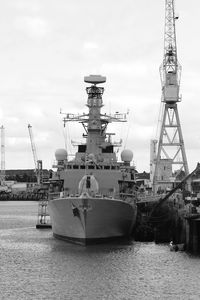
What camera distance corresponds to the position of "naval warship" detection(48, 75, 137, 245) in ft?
148

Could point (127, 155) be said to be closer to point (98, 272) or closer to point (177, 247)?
point (177, 247)

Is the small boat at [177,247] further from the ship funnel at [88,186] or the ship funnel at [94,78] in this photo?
the ship funnel at [94,78]

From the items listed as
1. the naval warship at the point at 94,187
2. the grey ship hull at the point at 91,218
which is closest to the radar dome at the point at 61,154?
the naval warship at the point at 94,187

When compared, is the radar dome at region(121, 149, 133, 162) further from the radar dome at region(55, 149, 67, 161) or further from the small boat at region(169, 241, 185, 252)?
the small boat at region(169, 241, 185, 252)

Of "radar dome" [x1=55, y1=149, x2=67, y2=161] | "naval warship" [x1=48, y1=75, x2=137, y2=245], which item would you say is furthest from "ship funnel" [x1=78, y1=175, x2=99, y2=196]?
"radar dome" [x1=55, y1=149, x2=67, y2=161]

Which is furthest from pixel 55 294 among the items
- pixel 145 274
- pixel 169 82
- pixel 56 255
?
pixel 169 82

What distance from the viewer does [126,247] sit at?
46219mm

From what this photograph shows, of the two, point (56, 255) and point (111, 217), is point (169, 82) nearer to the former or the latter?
point (111, 217)

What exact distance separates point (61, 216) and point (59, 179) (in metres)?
4.73

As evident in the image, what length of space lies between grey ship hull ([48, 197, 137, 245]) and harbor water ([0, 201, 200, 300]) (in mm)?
896

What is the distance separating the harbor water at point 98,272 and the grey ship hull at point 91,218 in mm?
896

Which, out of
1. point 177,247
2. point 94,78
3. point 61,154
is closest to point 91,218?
point 177,247

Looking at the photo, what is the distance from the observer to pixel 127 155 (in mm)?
56438

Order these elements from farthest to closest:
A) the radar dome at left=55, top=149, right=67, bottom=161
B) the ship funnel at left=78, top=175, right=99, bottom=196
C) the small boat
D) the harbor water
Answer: the radar dome at left=55, top=149, right=67, bottom=161 < the ship funnel at left=78, top=175, right=99, bottom=196 < the small boat < the harbor water
